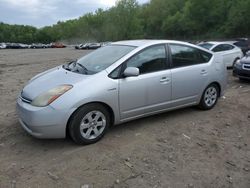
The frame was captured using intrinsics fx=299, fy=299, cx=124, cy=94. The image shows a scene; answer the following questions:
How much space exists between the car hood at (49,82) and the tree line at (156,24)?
→ 54882mm

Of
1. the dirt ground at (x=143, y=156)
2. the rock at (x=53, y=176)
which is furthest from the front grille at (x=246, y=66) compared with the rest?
the rock at (x=53, y=176)

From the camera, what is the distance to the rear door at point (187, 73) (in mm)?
5277

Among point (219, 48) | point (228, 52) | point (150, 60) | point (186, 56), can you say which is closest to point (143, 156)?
point (150, 60)

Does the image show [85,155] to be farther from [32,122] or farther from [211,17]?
[211,17]

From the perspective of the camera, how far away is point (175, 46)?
5.41 m

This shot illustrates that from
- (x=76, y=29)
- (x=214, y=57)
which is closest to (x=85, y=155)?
(x=214, y=57)

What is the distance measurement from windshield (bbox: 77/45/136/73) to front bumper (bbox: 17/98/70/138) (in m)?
0.98

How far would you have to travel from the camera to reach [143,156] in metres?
4.03

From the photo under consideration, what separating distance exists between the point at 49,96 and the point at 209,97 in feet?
10.9

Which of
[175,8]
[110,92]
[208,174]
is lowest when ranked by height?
[208,174]

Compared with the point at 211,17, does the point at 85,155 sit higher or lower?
lower

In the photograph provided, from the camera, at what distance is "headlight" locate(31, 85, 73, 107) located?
408 centimetres

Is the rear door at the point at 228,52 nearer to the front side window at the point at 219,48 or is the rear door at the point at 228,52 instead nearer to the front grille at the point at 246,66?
the front side window at the point at 219,48

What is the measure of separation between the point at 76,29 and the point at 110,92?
106 meters
